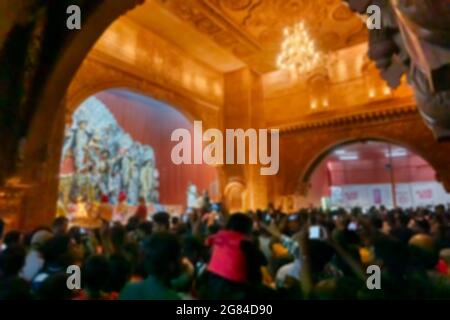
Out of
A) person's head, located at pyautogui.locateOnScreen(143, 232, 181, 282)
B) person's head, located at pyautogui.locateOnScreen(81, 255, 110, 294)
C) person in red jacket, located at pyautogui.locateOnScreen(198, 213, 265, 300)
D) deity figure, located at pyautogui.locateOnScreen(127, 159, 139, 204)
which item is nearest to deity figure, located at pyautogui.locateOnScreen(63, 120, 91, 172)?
deity figure, located at pyautogui.locateOnScreen(127, 159, 139, 204)

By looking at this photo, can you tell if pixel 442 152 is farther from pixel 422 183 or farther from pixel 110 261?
pixel 110 261

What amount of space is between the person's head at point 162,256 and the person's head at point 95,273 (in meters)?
0.39

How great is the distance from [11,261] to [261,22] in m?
9.23

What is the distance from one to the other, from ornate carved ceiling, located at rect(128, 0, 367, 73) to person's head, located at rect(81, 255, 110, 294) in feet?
25.8

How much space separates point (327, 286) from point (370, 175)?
1588 centimetres

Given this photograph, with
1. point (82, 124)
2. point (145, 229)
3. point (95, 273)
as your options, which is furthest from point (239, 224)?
point (82, 124)

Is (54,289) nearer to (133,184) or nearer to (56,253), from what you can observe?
(56,253)

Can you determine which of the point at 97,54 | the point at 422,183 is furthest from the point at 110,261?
the point at 422,183

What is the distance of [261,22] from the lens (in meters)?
9.30

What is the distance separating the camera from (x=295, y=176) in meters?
11.9

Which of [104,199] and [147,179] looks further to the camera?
[147,179]

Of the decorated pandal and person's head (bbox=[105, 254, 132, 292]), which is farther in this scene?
the decorated pandal

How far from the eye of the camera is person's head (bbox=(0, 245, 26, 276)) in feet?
5.59

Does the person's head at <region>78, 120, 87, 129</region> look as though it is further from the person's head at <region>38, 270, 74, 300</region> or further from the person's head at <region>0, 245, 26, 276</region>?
the person's head at <region>38, 270, 74, 300</region>
